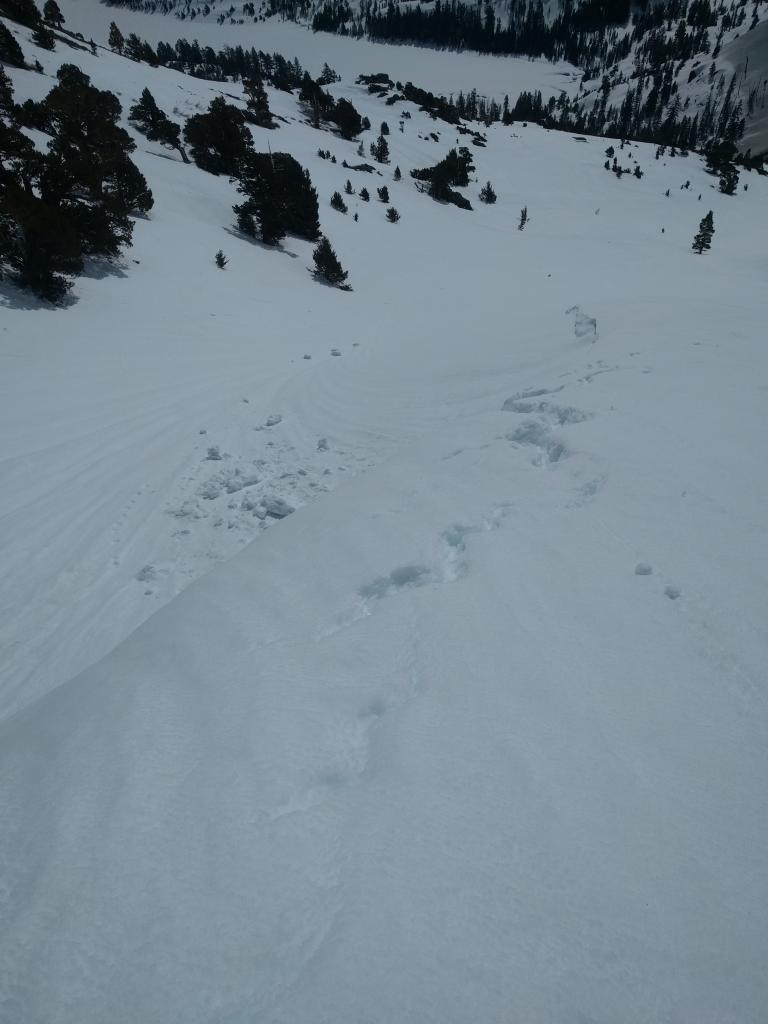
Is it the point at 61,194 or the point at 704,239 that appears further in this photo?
the point at 704,239

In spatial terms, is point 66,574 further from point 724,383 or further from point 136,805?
point 724,383

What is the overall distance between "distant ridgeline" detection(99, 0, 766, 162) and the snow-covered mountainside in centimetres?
7441

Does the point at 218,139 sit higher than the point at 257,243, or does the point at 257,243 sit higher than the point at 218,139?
the point at 218,139

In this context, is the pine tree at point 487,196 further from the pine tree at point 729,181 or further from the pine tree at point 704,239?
the pine tree at point 729,181

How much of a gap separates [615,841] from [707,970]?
381 mm

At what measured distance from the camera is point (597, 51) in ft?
503

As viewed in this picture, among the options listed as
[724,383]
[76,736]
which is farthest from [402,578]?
[724,383]

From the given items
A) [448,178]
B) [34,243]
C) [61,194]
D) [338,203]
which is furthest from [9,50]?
[34,243]

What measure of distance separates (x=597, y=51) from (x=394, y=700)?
22798 centimetres

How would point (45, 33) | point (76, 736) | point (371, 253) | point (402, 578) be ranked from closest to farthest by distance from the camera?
point (76, 736), point (402, 578), point (371, 253), point (45, 33)

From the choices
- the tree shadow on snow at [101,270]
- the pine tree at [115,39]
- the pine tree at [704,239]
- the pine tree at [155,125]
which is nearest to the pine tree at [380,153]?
the pine tree at [155,125]

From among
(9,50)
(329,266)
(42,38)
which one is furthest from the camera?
(42,38)

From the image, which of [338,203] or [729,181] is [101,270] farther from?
[729,181]

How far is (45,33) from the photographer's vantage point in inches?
1325
